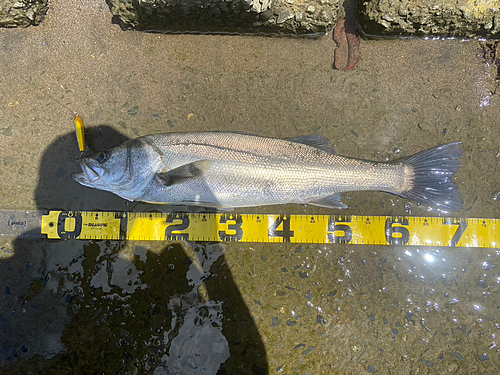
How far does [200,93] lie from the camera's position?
10.7 ft

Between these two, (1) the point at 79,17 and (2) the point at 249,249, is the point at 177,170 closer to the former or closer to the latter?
(2) the point at 249,249

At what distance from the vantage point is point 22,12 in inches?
123

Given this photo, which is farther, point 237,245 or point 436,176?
point 237,245

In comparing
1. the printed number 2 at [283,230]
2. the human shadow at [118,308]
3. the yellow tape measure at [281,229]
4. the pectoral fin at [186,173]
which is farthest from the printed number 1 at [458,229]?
the pectoral fin at [186,173]

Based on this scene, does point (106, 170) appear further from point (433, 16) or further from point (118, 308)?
point (433, 16)

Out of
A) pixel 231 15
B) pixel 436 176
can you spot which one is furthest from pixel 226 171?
pixel 436 176

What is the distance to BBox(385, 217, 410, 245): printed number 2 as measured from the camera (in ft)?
9.83

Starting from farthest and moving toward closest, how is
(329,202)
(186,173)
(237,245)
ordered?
1. (237,245)
2. (329,202)
3. (186,173)

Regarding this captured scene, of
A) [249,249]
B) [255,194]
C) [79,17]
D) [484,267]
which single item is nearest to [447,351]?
[484,267]

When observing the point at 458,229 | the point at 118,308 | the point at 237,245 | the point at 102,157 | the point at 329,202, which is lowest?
the point at 118,308

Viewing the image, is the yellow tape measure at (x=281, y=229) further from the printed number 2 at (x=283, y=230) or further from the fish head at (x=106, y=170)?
the fish head at (x=106, y=170)

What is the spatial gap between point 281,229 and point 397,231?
129 cm

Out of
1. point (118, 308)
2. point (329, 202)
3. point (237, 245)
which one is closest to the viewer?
point (329, 202)

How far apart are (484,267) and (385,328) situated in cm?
131
